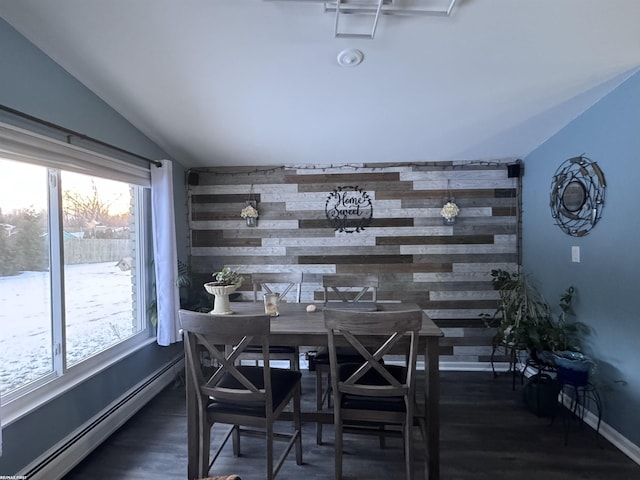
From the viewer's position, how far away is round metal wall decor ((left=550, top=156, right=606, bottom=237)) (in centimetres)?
246

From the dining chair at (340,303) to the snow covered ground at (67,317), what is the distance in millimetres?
A: 1726

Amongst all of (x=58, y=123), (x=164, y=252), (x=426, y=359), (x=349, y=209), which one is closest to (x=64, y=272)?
(x=164, y=252)

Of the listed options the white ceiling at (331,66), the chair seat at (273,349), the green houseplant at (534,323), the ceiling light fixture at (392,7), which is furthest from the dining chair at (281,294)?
the ceiling light fixture at (392,7)

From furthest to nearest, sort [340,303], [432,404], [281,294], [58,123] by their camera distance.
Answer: [281,294]
[340,303]
[58,123]
[432,404]

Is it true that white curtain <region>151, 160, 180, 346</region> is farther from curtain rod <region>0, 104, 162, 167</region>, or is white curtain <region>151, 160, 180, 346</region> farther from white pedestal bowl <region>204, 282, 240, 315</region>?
white pedestal bowl <region>204, 282, 240, 315</region>

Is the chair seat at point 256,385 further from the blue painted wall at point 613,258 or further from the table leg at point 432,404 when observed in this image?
the blue painted wall at point 613,258

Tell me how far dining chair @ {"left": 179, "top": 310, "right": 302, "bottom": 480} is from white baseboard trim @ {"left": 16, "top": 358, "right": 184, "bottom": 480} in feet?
2.64

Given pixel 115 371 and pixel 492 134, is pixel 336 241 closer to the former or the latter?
pixel 492 134

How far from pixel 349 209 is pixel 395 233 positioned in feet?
1.84

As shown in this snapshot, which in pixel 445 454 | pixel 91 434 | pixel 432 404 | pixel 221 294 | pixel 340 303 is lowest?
pixel 445 454

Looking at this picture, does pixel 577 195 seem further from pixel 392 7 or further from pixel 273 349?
pixel 273 349

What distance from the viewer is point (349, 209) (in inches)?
145

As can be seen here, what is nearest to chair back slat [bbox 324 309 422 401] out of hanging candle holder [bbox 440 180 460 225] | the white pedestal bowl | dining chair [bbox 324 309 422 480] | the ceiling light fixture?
dining chair [bbox 324 309 422 480]

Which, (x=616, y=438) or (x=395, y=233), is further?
(x=395, y=233)
